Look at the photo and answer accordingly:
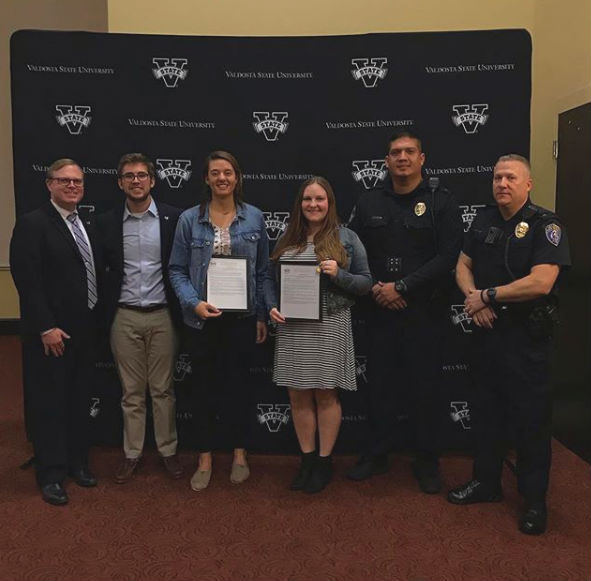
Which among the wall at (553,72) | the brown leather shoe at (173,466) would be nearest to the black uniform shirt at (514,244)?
the wall at (553,72)

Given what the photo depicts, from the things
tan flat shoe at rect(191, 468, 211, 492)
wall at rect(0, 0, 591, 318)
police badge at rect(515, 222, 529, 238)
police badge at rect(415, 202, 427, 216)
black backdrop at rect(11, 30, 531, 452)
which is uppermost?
wall at rect(0, 0, 591, 318)

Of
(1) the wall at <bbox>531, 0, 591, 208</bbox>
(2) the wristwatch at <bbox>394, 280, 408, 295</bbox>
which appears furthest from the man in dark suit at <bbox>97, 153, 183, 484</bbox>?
(1) the wall at <bbox>531, 0, 591, 208</bbox>

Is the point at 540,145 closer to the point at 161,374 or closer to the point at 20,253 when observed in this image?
the point at 161,374

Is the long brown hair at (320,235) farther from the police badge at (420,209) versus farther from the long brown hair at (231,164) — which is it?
the police badge at (420,209)

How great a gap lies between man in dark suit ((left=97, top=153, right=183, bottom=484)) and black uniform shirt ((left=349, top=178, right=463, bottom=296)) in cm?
112

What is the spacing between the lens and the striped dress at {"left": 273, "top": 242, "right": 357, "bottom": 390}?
3.11 m

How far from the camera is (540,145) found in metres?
4.27

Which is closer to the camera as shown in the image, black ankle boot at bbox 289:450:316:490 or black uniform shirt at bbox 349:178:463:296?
black uniform shirt at bbox 349:178:463:296

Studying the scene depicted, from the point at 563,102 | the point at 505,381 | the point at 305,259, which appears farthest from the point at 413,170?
the point at 563,102

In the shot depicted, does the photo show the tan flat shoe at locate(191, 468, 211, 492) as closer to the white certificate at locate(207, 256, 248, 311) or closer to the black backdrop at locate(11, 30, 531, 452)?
the white certificate at locate(207, 256, 248, 311)

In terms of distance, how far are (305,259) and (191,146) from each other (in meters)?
1.17

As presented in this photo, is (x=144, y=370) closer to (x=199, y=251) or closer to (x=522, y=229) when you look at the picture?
(x=199, y=251)

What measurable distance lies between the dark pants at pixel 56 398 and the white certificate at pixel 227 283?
2.42ft

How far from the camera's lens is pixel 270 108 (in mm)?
3678
